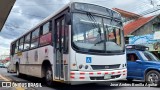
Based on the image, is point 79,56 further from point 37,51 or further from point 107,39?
point 37,51

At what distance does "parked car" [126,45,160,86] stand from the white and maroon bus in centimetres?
222

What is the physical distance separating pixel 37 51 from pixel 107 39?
449cm

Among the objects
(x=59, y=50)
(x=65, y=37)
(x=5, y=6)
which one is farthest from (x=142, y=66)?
(x=5, y=6)

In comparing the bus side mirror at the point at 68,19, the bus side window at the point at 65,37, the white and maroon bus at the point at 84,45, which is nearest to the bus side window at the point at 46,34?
the white and maroon bus at the point at 84,45

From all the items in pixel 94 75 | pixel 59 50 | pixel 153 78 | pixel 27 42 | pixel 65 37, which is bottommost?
pixel 153 78

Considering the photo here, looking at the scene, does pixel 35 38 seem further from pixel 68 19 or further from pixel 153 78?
pixel 153 78

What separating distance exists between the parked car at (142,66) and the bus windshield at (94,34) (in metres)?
2.49

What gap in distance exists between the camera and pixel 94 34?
966 centimetres

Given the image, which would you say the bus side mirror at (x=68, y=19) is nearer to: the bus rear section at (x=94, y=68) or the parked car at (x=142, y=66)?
the bus rear section at (x=94, y=68)

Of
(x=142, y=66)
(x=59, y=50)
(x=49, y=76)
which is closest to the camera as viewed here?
(x=59, y=50)

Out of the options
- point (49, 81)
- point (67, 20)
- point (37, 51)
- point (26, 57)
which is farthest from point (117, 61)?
point (26, 57)

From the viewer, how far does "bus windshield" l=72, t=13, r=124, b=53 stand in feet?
30.5

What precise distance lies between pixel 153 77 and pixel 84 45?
14.1 ft

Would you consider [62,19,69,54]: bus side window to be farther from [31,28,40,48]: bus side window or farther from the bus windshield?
[31,28,40,48]: bus side window
